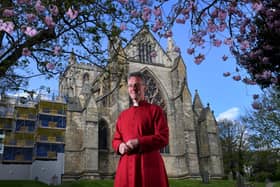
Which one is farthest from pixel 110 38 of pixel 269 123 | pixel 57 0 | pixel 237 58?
pixel 269 123

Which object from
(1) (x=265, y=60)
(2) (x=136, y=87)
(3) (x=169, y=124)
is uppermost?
(3) (x=169, y=124)

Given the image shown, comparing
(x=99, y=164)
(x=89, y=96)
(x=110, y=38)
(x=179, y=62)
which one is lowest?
(x=99, y=164)

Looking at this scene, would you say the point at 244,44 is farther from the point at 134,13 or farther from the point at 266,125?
the point at 266,125

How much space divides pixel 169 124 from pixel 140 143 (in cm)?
2513

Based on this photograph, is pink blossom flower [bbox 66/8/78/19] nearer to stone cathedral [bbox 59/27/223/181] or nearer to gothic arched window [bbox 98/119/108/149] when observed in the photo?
stone cathedral [bbox 59/27/223/181]

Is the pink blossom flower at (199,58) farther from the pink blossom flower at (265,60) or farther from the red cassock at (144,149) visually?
the red cassock at (144,149)

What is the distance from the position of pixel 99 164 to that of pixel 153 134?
21.1 m

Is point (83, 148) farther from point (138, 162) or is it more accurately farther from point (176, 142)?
point (138, 162)

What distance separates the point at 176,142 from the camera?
1054 inches

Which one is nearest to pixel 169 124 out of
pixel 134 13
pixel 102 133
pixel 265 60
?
pixel 102 133

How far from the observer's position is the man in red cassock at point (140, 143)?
2807 mm

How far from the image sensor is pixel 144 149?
2.83 metres

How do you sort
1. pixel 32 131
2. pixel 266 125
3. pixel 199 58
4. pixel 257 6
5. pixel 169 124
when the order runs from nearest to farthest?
pixel 257 6, pixel 199 58, pixel 266 125, pixel 169 124, pixel 32 131

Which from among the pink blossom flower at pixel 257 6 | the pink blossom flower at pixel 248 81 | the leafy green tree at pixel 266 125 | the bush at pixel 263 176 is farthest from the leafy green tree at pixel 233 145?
the pink blossom flower at pixel 257 6
